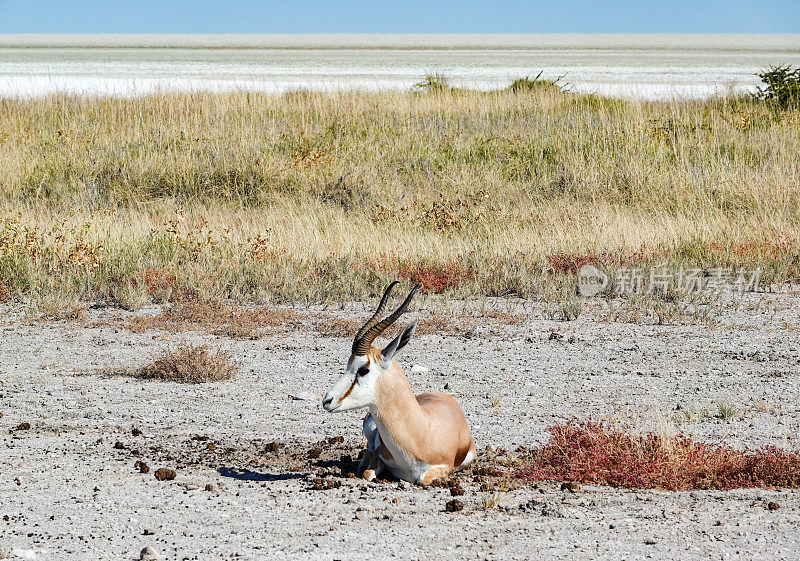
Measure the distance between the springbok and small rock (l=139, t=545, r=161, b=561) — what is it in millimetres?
1006

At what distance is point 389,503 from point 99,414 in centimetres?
279

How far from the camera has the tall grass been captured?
1164cm

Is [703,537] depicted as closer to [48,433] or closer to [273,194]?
[48,433]

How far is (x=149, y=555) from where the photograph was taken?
13.6 feet

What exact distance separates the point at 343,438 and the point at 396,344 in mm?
1600

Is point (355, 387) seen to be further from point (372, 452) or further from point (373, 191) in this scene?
point (373, 191)

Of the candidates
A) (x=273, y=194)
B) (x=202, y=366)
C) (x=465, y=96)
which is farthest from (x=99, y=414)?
(x=465, y=96)

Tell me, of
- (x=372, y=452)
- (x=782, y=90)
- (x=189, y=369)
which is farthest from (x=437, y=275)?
(x=782, y=90)

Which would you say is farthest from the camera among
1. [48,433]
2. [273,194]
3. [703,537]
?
[273,194]

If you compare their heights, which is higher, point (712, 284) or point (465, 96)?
point (465, 96)

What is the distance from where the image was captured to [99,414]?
6.78m

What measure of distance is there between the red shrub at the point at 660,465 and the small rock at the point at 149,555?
2.06 m

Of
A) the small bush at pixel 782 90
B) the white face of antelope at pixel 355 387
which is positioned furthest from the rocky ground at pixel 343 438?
the small bush at pixel 782 90

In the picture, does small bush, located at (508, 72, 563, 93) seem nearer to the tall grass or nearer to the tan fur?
the tall grass
